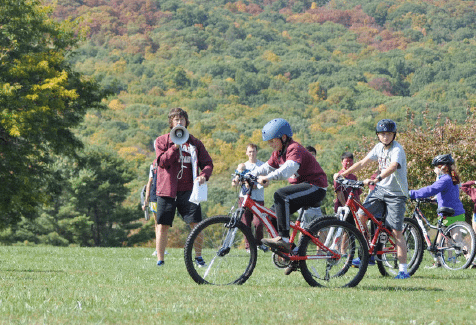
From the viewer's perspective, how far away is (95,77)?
3388cm

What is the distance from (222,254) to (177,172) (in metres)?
2.25

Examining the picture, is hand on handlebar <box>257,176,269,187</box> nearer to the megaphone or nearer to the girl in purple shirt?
the megaphone

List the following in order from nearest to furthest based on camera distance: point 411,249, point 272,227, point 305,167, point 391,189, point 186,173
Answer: point 272,227, point 305,167, point 391,189, point 411,249, point 186,173

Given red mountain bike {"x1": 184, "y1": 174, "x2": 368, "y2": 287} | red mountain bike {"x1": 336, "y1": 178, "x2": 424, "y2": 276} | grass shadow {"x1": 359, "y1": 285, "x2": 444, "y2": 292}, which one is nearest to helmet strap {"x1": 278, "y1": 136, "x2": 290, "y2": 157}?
red mountain bike {"x1": 184, "y1": 174, "x2": 368, "y2": 287}

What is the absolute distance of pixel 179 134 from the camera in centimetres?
869

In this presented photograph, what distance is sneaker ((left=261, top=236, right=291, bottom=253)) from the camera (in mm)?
7031

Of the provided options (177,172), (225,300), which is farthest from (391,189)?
(225,300)

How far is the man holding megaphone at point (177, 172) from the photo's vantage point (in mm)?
8898

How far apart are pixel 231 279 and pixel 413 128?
17230 millimetres

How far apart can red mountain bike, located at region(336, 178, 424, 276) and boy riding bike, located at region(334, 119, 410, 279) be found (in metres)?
0.11

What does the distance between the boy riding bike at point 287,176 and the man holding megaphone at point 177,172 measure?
1.65 meters

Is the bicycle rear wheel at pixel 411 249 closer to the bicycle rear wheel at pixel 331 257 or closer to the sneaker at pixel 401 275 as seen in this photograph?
the sneaker at pixel 401 275

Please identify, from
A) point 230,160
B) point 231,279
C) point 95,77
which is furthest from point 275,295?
point 230,160

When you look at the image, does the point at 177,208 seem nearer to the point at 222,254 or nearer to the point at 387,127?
the point at 222,254
